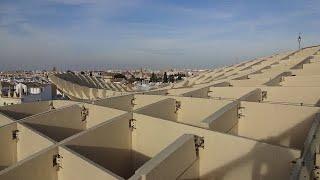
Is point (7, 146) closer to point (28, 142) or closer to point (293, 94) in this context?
point (28, 142)

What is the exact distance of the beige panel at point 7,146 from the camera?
36.5ft

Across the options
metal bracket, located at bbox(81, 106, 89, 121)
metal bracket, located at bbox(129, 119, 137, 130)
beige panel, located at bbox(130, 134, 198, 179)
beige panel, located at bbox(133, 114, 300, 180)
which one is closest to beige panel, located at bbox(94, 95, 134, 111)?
metal bracket, located at bbox(81, 106, 89, 121)

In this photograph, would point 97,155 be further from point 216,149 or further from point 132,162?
point 216,149

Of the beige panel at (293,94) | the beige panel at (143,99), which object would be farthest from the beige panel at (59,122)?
the beige panel at (293,94)

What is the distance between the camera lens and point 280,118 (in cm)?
1048

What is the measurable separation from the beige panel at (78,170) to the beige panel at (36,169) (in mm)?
209

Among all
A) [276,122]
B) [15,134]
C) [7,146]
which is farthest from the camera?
[15,134]

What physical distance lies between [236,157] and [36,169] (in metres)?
4.56

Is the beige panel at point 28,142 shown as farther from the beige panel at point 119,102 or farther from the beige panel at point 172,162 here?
the beige panel at point 172,162

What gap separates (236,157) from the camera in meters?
8.00

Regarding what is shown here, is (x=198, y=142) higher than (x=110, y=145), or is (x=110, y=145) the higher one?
(x=198, y=142)

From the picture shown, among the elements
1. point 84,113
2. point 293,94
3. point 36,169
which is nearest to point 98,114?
point 84,113

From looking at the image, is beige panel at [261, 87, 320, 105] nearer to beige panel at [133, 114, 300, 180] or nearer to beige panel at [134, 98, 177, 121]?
beige panel at [134, 98, 177, 121]

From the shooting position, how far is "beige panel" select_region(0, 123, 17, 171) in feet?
36.5
